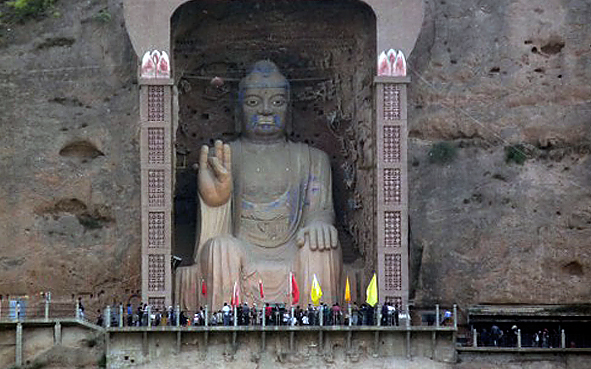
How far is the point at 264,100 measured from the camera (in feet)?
192

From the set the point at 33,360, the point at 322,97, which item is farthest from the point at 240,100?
the point at 33,360

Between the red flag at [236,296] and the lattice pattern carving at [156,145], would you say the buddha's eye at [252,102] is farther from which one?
the red flag at [236,296]

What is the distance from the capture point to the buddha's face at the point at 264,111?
192 feet

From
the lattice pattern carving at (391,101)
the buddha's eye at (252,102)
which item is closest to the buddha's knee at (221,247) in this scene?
the buddha's eye at (252,102)

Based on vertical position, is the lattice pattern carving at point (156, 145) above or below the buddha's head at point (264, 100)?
below

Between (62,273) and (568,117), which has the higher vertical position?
(568,117)

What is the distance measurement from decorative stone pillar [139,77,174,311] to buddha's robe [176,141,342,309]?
1.20 meters

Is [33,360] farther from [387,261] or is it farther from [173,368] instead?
[387,261]

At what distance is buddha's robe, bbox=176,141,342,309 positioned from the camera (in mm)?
56000

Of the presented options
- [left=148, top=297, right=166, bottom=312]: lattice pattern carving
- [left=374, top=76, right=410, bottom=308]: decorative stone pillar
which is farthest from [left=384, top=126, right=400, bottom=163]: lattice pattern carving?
[left=148, top=297, right=166, bottom=312]: lattice pattern carving

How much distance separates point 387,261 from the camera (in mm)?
55500

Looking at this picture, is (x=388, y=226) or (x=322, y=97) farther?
(x=322, y=97)

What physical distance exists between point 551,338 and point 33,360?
12.3 meters

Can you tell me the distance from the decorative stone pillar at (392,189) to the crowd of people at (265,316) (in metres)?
0.82
